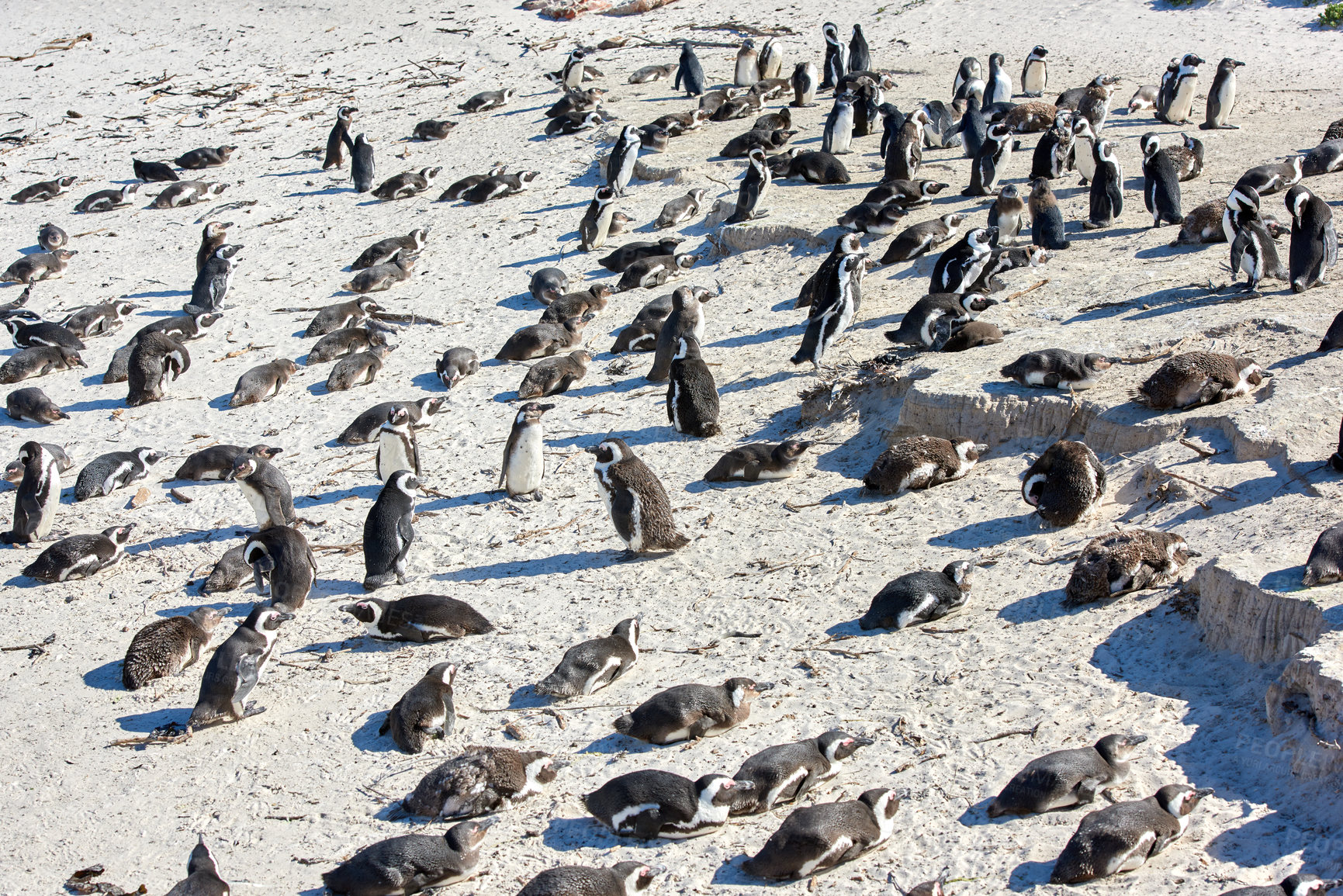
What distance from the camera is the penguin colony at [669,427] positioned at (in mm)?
4688

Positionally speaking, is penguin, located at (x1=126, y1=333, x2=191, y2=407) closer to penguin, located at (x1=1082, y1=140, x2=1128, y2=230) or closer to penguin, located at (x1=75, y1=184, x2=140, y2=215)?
A: penguin, located at (x1=75, y1=184, x2=140, y2=215)

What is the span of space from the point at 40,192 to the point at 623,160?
31.6 feet

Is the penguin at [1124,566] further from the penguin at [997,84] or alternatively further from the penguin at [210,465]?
the penguin at [997,84]

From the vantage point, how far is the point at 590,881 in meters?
4.29

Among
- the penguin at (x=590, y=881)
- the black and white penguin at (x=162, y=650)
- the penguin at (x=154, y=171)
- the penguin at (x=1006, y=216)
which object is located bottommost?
the black and white penguin at (x=162, y=650)

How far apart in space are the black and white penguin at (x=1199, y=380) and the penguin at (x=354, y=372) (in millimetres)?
7117

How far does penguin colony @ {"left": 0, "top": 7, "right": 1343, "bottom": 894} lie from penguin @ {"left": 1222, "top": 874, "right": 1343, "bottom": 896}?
0.04 feet

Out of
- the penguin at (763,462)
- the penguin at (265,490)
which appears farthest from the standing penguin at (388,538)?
the penguin at (763,462)

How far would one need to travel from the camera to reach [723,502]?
8164 millimetres

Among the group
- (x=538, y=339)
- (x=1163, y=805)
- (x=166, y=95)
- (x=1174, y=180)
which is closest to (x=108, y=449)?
(x=538, y=339)

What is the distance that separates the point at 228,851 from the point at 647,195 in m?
11.4

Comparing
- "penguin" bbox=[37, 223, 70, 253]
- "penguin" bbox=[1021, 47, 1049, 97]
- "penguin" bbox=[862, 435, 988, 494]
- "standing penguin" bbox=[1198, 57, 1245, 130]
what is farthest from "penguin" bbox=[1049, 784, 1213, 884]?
"penguin" bbox=[37, 223, 70, 253]

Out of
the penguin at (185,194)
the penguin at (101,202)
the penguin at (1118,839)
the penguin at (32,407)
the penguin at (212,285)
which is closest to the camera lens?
the penguin at (1118,839)

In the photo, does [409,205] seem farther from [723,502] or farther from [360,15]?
[360,15]
